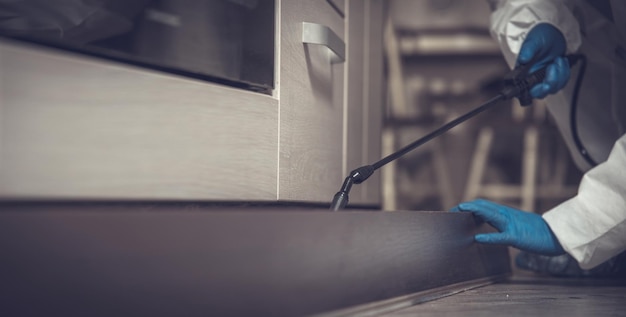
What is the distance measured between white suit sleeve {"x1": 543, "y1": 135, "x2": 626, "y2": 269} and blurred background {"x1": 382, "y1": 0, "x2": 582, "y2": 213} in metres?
1.54

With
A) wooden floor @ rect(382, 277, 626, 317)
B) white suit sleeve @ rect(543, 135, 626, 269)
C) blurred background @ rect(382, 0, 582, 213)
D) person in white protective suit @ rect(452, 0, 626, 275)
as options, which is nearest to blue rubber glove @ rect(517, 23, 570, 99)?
person in white protective suit @ rect(452, 0, 626, 275)

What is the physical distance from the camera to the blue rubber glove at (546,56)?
117 cm

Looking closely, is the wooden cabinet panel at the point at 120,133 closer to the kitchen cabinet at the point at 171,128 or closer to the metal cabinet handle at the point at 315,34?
the kitchen cabinet at the point at 171,128

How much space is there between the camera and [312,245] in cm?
58

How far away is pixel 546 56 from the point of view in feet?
3.97

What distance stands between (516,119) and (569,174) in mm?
791

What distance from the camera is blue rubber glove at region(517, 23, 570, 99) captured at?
3.85ft

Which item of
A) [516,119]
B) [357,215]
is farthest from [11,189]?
[516,119]

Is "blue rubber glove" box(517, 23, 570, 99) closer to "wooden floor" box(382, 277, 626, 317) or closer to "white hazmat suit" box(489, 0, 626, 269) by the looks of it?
"white hazmat suit" box(489, 0, 626, 269)

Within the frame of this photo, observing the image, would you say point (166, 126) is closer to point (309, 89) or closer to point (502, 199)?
point (309, 89)

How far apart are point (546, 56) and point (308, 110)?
51 centimetres

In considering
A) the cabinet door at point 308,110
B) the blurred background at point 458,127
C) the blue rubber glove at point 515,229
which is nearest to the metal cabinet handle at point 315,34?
the cabinet door at point 308,110

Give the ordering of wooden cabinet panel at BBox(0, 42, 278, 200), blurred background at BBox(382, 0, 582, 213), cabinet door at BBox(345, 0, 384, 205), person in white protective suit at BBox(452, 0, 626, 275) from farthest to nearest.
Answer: blurred background at BBox(382, 0, 582, 213)
cabinet door at BBox(345, 0, 384, 205)
person in white protective suit at BBox(452, 0, 626, 275)
wooden cabinet panel at BBox(0, 42, 278, 200)

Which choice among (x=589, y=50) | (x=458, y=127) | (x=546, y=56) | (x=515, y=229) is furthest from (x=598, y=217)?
(x=458, y=127)
